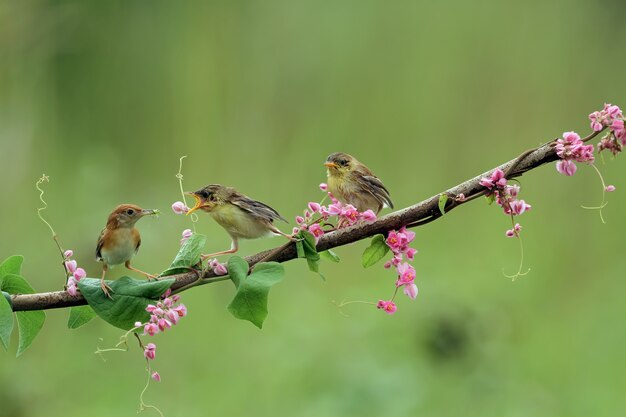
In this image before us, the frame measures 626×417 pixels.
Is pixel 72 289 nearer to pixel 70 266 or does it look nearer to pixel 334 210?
pixel 70 266

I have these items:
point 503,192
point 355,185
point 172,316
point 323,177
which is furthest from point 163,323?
point 323,177

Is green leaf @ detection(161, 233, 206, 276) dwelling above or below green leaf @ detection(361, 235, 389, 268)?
below

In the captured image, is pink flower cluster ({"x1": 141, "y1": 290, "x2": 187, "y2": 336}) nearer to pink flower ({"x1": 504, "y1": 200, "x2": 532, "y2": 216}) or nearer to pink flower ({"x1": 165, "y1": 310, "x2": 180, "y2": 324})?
Answer: pink flower ({"x1": 165, "y1": 310, "x2": 180, "y2": 324})

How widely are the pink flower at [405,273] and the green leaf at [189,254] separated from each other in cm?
15

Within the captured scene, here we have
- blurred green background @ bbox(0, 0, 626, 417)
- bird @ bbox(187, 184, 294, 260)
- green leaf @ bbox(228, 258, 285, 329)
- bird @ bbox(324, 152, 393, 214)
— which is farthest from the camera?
blurred green background @ bbox(0, 0, 626, 417)

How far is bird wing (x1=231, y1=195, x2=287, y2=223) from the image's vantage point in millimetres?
772

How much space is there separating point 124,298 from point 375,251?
7.5 inches

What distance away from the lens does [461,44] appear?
353 centimetres

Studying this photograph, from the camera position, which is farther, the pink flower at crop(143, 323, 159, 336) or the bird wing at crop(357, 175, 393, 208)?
the bird wing at crop(357, 175, 393, 208)

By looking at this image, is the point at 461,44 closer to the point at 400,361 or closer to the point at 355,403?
the point at 400,361

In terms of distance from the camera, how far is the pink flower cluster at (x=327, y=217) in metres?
0.69

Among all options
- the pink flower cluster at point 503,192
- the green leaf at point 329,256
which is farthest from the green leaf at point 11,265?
the pink flower cluster at point 503,192

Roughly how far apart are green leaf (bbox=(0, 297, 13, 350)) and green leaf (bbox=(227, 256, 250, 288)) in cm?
16

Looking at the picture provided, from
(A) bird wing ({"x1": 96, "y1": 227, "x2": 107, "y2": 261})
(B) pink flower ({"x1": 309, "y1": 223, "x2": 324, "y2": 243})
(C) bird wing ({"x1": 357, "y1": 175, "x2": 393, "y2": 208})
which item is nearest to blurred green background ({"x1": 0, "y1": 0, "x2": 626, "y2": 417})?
(C) bird wing ({"x1": 357, "y1": 175, "x2": 393, "y2": 208})
